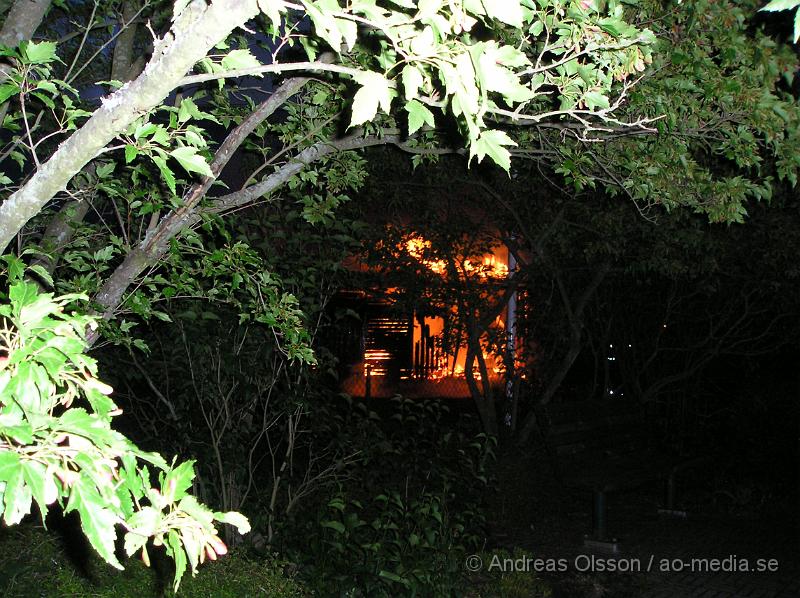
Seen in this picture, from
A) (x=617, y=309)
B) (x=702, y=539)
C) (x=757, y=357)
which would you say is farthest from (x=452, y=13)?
(x=757, y=357)

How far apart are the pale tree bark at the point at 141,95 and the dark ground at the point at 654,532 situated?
209 inches

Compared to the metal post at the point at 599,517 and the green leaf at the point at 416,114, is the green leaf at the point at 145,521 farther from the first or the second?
the metal post at the point at 599,517

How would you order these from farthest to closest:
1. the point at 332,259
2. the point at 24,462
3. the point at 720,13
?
the point at 332,259 → the point at 720,13 → the point at 24,462

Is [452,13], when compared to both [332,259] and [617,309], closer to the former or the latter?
[332,259]

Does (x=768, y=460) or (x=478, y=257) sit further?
(x=768, y=460)

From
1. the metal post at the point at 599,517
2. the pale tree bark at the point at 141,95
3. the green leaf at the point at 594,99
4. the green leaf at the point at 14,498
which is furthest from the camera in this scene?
the metal post at the point at 599,517

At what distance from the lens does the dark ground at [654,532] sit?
648cm

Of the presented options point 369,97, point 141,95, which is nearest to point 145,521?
point 141,95

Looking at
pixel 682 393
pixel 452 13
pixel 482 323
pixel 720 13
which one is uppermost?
pixel 720 13

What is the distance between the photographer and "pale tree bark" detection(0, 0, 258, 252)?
1730 mm

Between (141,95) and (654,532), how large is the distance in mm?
7649

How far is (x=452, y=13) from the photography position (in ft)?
6.22

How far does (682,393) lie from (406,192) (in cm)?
491

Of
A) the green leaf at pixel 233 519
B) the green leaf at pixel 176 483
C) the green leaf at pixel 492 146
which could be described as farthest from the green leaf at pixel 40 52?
the green leaf at pixel 233 519
